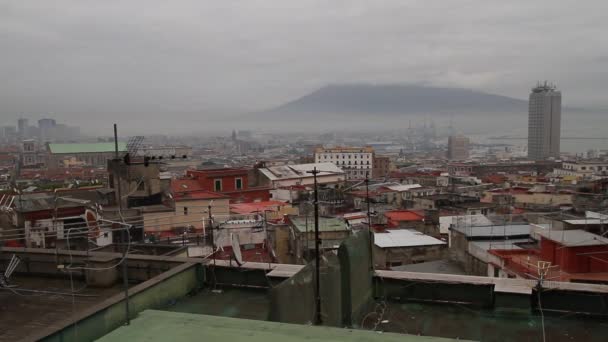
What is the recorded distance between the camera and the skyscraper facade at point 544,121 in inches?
5374

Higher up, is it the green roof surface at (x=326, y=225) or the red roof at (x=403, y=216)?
the green roof surface at (x=326, y=225)

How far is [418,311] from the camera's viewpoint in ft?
14.1

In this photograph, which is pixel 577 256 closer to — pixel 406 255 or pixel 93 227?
pixel 406 255

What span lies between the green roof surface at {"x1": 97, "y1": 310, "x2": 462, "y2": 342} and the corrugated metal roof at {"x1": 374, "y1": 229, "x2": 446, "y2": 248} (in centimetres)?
1110

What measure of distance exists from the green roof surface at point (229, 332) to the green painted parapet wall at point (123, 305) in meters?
0.64

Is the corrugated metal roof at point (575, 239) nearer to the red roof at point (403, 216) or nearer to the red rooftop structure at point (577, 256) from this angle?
the red rooftop structure at point (577, 256)

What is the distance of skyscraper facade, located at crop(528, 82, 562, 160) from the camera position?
13650 centimetres

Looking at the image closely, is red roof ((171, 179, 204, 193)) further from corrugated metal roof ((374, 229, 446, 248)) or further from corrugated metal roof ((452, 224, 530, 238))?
corrugated metal roof ((452, 224, 530, 238))

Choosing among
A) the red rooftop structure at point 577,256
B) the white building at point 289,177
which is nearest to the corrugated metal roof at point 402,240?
the red rooftop structure at point 577,256

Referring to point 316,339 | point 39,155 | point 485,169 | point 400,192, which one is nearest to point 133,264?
point 316,339

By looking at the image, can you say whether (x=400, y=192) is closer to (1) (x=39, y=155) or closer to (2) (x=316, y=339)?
(2) (x=316, y=339)

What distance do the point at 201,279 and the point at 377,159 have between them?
7602 cm

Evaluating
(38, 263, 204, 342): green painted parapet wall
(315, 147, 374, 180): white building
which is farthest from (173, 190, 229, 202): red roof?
(315, 147, 374, 180): white building

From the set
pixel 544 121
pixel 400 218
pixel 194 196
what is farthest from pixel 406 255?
pixel 544 121
